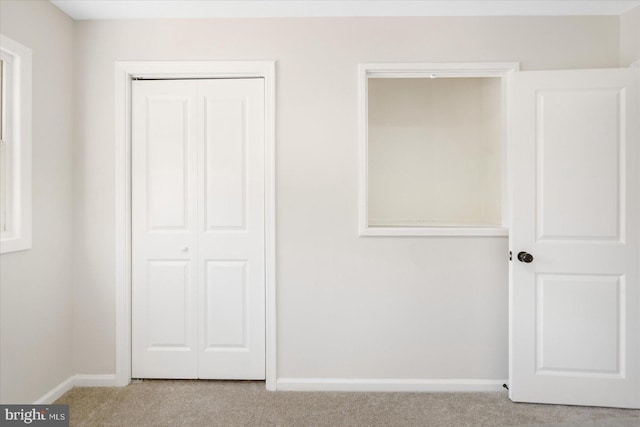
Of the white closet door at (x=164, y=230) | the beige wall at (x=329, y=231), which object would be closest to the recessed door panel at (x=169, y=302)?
the white closet door at (x=164, y=230)

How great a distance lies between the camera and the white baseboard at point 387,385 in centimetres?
254

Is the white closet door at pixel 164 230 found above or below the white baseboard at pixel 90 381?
above

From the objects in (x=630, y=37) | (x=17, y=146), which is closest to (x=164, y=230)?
(x=17, y=146)

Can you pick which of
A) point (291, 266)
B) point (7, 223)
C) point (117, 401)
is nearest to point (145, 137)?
point (7, 223)

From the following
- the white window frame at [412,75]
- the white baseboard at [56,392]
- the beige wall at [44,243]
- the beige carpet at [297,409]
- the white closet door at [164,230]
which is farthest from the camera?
the white closet door at [164,230]

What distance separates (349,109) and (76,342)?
245cm

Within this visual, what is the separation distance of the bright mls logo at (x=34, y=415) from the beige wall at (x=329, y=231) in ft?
1.80

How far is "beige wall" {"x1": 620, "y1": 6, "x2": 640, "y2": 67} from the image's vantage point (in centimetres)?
238

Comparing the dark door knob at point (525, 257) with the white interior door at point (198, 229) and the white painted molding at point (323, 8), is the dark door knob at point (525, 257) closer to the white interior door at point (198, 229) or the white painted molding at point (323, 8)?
the white painted molding at point (323, 8)

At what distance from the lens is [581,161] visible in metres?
2.34

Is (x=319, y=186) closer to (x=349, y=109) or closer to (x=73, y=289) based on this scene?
(x=349, y=109)

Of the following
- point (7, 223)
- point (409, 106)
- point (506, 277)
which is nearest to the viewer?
point (7, 223)

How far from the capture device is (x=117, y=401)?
2.41 meters

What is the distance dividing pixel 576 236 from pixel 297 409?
2031 mm
